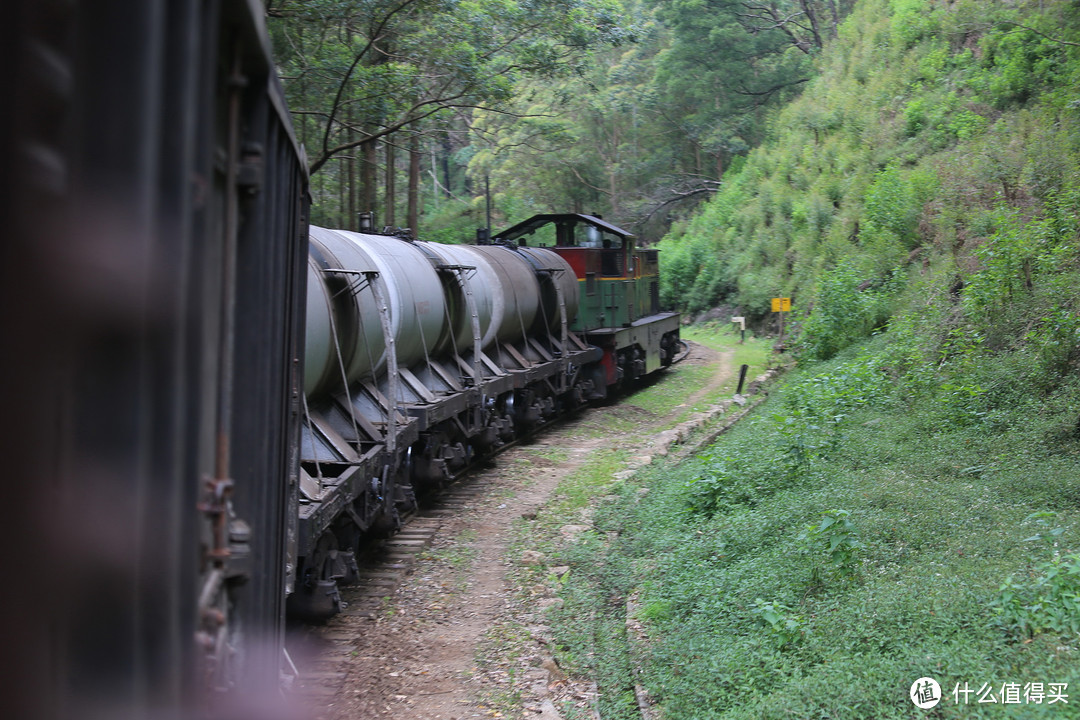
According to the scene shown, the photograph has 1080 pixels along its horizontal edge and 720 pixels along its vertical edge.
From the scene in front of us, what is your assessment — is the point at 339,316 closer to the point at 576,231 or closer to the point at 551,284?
the point at 551,284

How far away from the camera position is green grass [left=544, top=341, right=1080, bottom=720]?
4.52 m

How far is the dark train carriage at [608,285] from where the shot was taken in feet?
57.1

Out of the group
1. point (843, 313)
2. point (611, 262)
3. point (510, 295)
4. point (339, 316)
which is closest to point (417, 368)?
point (339, 316)

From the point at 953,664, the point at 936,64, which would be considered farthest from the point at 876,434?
the point at 936,64

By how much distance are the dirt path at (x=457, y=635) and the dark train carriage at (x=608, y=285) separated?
693 cm

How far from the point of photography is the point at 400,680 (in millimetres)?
5855

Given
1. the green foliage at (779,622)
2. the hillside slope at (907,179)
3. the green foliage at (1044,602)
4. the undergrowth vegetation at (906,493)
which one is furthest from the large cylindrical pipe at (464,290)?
the green foliage at (1044,602)

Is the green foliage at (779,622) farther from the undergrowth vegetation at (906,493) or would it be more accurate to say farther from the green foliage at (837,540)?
the green foliage at (837,540)

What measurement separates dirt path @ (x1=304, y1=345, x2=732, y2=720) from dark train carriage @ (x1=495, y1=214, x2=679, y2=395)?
22.7 ft

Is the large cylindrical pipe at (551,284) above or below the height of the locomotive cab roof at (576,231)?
below

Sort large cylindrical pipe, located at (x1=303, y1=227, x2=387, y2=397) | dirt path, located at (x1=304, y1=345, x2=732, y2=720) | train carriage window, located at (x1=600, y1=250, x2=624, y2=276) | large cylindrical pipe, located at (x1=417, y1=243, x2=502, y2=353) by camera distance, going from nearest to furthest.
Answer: dirt path, located at (x1=304, y1=345, x2=732, y2=720), large cylindrical pipe, located at (x1=303, y1=227, x2=387, y2=397), large cylindrical pipe, located at (x1=417, y1=243, x2=502, y2=353), train carriage window, located at (x1=600, y1=250, x2=624, y2=276)

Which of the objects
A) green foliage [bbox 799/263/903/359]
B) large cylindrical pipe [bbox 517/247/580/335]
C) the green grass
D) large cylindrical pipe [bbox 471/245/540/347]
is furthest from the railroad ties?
green foliage [bbox 799/263/903/359]

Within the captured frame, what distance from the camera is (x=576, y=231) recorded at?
1844 centimetres

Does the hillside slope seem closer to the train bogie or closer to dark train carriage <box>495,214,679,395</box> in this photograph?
dark train carriage <box>495,214,679,395</box>
